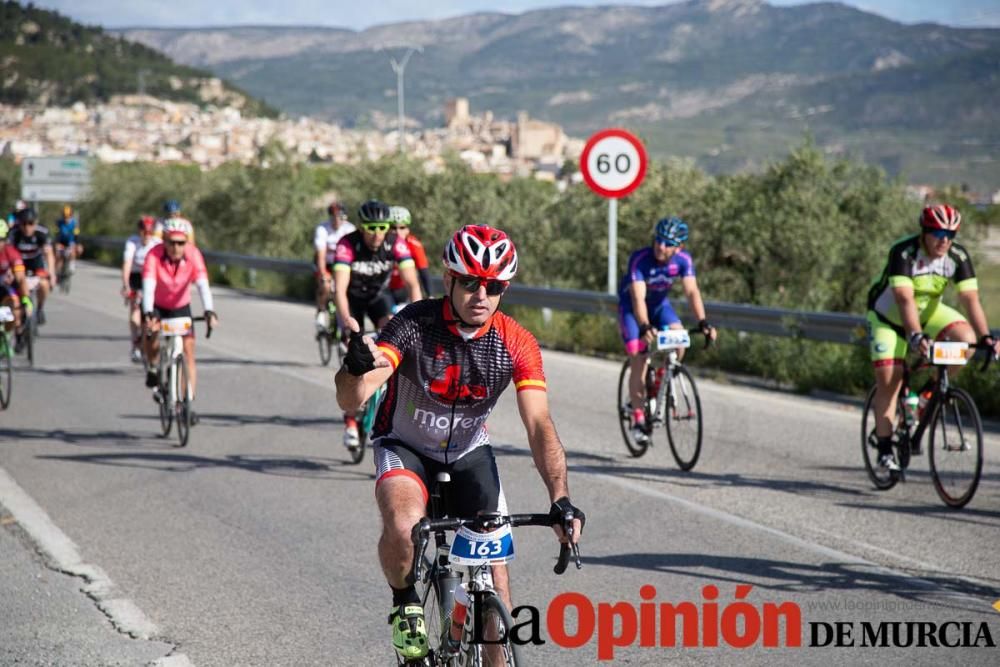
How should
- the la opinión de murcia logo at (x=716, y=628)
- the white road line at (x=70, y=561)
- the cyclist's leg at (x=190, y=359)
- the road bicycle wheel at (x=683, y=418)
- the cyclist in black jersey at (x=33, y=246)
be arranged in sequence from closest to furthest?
the la opinión de murcia logo at (x=716, y=628)
the white road line at (x=70, y=561)
the road bicycle wheel at (x=683, y=418)
the cyclist's leg at (x=190, y=359)
the cyclist in black jersey at (x=33, y=246)

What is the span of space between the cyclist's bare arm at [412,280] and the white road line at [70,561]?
340cm

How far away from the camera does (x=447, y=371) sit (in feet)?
15.2

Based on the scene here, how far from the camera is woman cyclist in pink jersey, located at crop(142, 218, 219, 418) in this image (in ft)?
36.0

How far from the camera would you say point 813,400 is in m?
13.4

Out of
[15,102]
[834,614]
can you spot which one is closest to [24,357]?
[834,614]

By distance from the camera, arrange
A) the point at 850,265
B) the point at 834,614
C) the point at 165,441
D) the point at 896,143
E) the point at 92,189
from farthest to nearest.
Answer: the point at 896,143 → the point at 92,189 → the point at 850,265 → the point at 165,441 → the point at 834,614

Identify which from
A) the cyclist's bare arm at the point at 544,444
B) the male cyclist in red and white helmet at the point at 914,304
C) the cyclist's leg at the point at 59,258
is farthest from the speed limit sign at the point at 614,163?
the cyclist's leg at the point at 59,258

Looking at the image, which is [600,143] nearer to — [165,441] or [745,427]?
[745,427]

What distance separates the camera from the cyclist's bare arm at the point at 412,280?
10.3m

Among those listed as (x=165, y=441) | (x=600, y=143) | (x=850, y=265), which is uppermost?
(x=600, y=143)

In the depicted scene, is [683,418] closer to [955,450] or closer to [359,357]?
[955,450]

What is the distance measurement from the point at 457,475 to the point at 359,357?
77 centimetres

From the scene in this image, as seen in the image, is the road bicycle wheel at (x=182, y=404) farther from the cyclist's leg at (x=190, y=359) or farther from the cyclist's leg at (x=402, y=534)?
the cyclist's leg at (x=402, y=534)

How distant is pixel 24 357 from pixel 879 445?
13.0 m
